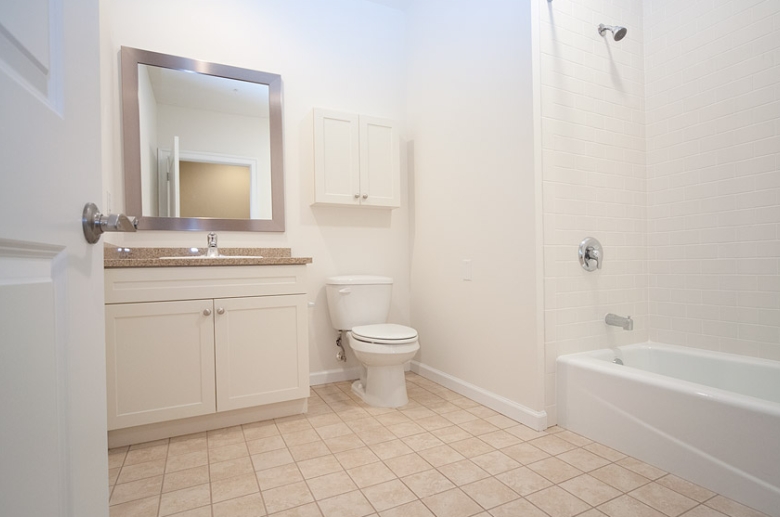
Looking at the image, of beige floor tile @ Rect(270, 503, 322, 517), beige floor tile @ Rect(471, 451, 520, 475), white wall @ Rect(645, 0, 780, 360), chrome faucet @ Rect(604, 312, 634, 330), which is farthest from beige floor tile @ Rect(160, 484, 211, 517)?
white wall @ Rect(645, 0, 780, 360)

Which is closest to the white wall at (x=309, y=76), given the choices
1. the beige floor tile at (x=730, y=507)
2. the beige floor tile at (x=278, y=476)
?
the beige floor tile at (x=278, y=476)

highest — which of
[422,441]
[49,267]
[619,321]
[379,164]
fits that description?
[379,164]

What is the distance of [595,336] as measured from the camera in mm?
2053

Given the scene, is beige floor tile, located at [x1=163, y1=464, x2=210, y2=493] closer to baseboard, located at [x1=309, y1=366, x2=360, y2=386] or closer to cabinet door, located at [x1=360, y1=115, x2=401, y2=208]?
baseboard, located at [x1=309, y1=366, x2=360, y2=386]

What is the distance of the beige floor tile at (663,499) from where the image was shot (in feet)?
4.18

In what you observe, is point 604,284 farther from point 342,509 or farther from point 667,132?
point 342,509

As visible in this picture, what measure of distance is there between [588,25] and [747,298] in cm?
157

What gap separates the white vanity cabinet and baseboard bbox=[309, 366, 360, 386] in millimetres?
586

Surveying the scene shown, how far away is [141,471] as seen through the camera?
1.55 m

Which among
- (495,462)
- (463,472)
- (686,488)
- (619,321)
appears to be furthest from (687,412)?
(463,472)

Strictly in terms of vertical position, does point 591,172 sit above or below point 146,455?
above

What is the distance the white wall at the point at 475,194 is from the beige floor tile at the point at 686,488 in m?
0.55

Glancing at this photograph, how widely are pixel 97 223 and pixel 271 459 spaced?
135 centimetres

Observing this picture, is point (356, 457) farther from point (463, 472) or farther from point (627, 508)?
point (627, 508)
